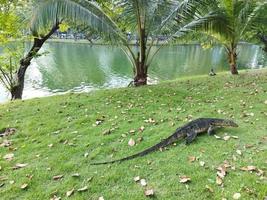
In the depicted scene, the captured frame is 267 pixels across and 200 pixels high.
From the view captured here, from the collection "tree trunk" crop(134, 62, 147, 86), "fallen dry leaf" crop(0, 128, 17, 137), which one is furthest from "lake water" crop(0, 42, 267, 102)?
"fallen dry leaf" crop(0, 128, 17, 137)

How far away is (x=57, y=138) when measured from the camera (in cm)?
481

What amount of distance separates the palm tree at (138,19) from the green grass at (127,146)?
160 centimetres

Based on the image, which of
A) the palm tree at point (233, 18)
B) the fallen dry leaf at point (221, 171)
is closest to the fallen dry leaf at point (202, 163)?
the fallen dry leaf at point (221, 171)

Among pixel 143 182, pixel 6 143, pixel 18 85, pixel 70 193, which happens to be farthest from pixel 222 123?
pixel 18 85

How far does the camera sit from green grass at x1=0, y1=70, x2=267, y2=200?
3.20 m

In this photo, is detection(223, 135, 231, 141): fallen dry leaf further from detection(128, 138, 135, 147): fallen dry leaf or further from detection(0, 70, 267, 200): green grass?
detection(128, 138, 135, 147): fallen dry leaf

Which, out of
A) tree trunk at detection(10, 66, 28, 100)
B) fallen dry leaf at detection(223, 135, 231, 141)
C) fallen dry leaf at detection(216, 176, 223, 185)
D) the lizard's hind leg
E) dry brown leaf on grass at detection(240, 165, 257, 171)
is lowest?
tree trunk at detection(10, 66, 28, 100)

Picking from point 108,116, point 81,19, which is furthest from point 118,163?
point 81,19

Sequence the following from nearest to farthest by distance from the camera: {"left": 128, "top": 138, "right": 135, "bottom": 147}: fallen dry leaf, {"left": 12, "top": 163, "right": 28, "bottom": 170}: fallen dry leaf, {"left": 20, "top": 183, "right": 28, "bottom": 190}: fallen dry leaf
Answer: {"left": 20, "top": 183, "right": 28, "bottom": 190}: fallen dry leaf, {"left": 12, "top": 163, "right": 28, "bottom": 170}: fallen dry leaf, {"left": 128, "top": 138, "right": 135, "bottom": 147}: fallen dry leaf

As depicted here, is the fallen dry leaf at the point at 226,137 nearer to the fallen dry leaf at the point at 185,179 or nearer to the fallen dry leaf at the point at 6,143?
the fallen dry leaf at the point at 185,179

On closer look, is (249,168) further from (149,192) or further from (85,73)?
(85,73)

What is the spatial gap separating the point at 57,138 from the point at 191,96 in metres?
3.54

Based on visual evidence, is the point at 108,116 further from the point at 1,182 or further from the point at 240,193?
the point at 240,193

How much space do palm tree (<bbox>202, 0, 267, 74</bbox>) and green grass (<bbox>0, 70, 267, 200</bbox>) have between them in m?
2.52
